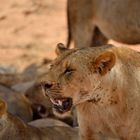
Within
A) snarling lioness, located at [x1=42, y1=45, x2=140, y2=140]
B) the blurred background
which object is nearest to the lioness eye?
snarling lioness, located at [x1=42, y1=45, x2=140, y2=140]

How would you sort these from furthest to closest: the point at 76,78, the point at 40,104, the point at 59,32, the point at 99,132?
the point at 59,32 < the point at 40,104 < the point at 99,132 < the point at 76,78

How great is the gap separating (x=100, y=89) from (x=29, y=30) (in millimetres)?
4648

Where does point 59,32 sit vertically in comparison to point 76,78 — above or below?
below

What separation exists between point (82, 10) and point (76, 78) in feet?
8.12

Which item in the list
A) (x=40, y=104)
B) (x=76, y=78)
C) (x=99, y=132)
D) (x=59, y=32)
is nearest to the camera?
(x=76, y=78)

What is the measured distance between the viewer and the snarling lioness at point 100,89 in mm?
2629

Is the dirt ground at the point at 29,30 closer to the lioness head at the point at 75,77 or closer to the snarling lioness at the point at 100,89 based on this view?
the snarling lioness at the point at 100,89

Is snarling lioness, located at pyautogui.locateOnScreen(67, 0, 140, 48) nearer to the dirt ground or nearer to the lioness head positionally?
the dirt ground

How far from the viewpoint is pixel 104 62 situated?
2623 millimetres

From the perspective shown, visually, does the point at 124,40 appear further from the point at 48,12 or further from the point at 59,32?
the point at 48,12

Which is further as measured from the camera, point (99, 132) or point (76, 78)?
point (99, 132)

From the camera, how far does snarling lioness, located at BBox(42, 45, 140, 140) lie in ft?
8.63

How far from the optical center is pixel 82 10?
16.6 feet

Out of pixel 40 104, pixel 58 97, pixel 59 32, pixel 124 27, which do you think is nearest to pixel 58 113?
pixel 58 97
